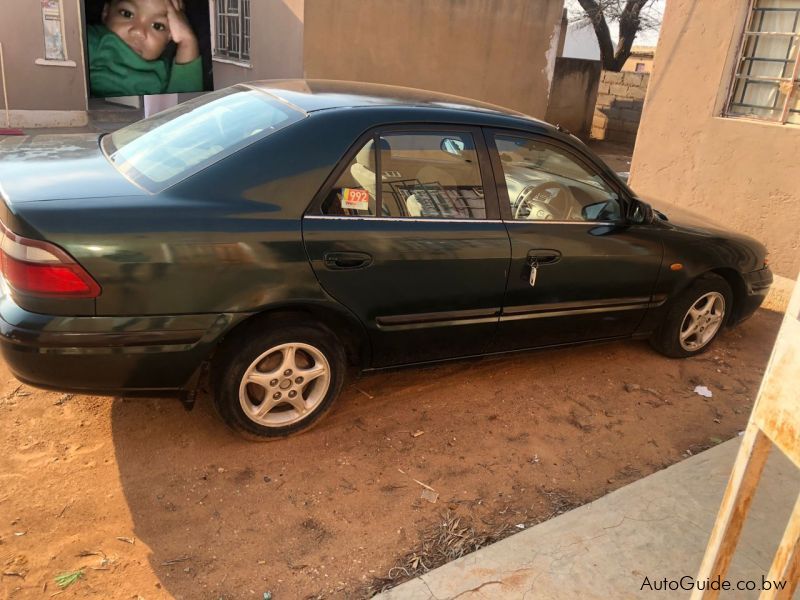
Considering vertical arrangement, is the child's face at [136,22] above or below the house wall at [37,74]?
above

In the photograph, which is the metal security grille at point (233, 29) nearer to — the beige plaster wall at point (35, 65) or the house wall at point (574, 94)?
the beige plaster wall at point (35, 65)

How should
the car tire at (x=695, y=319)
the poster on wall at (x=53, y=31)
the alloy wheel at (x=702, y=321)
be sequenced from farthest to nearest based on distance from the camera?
the poster on wall at (x=53, y=31) < the alloy wheel at (x=702, y=321) < the car tire at (x=695, y=319)

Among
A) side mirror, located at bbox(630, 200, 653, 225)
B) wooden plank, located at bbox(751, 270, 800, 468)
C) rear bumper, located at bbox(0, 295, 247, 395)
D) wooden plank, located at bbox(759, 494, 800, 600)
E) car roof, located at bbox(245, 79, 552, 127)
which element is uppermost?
car roof, located at bbox(245, 79, 552, 127)

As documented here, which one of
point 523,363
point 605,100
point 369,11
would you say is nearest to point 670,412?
point 523,363

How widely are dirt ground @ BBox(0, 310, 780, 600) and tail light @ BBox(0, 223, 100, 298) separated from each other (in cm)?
93

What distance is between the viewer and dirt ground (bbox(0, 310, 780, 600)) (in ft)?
8.82

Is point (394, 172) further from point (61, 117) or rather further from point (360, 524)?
point (61, 117)

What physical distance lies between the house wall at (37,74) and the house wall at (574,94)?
381 inches

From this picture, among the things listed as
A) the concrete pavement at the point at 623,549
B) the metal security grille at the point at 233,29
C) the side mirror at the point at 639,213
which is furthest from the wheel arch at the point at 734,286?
the metal security grille at the point at 233,29

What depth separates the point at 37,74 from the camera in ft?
36.9

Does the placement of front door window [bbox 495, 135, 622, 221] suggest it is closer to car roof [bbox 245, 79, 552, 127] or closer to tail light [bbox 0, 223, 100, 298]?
car roof [bbox 245, 79, 552, 127]

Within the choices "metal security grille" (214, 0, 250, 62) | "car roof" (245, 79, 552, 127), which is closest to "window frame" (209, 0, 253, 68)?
"metal security grille" (214, 0, 250, 62)

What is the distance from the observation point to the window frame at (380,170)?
3.25 m

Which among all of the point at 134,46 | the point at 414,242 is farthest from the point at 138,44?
the point at 414,242
